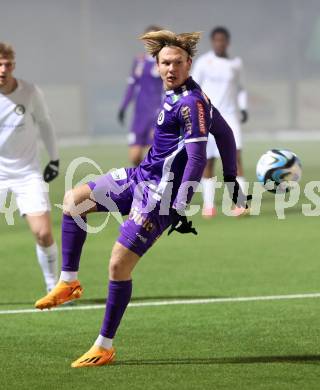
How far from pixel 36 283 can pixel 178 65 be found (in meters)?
4.45

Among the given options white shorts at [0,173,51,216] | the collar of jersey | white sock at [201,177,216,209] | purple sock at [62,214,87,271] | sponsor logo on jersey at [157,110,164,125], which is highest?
the collar of jersey

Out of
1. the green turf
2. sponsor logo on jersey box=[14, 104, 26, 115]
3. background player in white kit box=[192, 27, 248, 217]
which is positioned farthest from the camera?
background player in white kit box=[192, 27, 248, 217]

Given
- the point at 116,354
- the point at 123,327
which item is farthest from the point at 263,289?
the point at 116,354

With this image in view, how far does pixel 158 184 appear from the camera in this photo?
29.2 feet

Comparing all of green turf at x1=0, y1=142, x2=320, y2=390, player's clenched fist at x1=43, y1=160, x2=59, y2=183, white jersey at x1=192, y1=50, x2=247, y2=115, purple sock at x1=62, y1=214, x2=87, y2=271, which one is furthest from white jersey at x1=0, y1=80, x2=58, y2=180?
white jersey at x1=192, y1=50, x2=247, y2=115

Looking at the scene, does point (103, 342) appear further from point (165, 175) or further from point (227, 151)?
point (227, 151)

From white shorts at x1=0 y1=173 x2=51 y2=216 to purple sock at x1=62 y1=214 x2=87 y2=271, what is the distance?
2.14 m

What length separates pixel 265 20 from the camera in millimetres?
37438

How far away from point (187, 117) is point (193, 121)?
0.05 meters

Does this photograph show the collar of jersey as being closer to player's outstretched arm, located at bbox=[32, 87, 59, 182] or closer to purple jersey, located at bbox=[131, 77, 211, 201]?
purple jersey, located at bbox=[131, 77, 211, 201]

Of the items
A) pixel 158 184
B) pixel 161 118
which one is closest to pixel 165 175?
pixel 158 184

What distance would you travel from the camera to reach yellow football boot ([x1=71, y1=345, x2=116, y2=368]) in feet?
28.5

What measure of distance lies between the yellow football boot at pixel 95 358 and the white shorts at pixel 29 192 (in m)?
2.89

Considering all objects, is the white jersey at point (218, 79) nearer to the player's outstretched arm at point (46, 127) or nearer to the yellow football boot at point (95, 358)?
the player's outstretched arm at point (46, 127)
